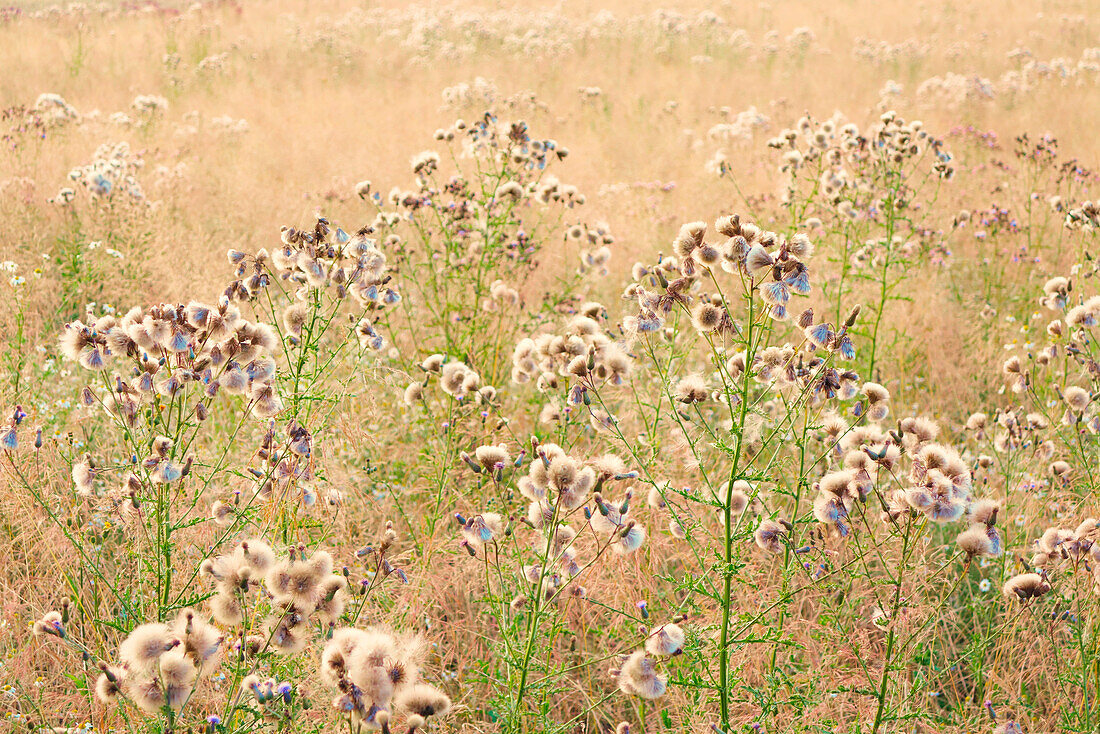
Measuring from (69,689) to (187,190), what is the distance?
5866 mm

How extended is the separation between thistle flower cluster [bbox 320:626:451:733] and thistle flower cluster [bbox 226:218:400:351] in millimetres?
1367

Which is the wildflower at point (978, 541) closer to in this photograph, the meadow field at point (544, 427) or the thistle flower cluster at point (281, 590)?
the meadow field at point (544, 427)

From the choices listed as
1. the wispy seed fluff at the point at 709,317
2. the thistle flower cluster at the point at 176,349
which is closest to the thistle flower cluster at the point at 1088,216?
the wispy seed fluff at the point at 709,317

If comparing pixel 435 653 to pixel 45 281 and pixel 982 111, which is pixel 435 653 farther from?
pixel 982 111

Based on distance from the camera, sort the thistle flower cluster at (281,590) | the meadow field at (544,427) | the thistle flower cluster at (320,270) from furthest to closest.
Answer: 1. the thistle flower cluster at (320,270)
2. the meadow field at (544,427)
3. the thistle flower cluster at (281,590)

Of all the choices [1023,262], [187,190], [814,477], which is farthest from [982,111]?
[187,190]

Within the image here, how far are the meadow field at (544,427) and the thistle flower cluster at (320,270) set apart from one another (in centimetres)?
2

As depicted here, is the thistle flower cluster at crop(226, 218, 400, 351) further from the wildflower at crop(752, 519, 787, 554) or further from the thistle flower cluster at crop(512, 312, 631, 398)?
the wildflower at crop(752, 519, 787, 554)

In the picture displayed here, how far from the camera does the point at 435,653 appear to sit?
9.25 ft

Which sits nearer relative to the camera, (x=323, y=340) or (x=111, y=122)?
(x=323, y=340)

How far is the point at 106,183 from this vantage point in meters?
5.99

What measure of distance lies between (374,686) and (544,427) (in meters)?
2.85

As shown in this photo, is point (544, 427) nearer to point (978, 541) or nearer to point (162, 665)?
point (978, 541)

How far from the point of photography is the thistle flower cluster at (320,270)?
2635 mm
